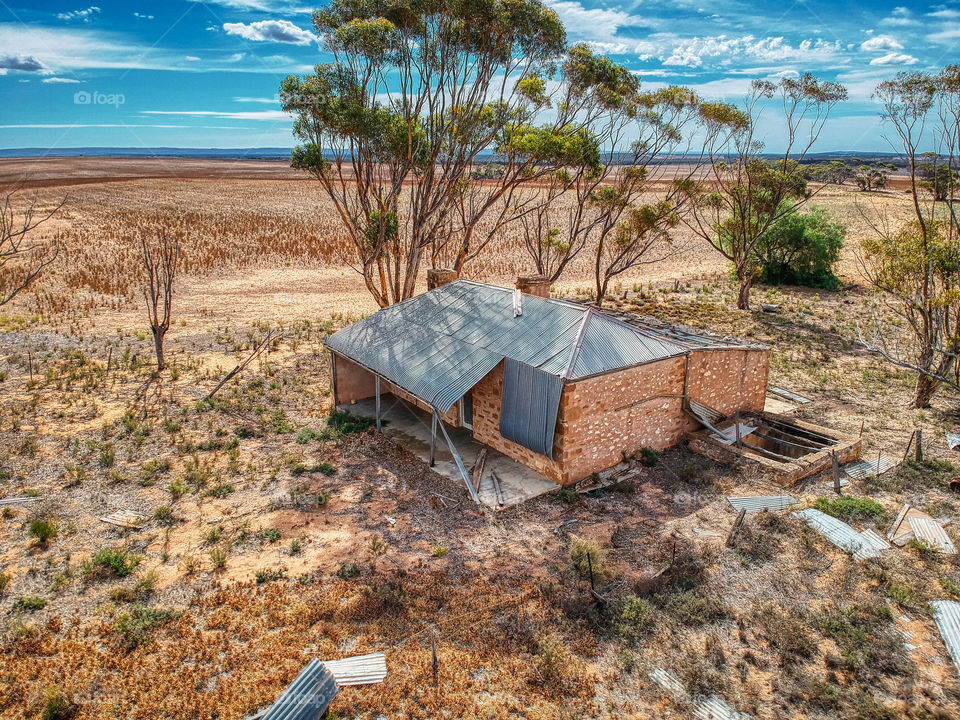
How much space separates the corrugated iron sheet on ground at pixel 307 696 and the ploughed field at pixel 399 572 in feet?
0.89

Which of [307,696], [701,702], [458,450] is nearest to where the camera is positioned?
[307,696]

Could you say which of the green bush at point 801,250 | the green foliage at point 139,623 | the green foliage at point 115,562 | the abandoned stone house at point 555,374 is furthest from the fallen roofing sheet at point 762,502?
the green bush at point 801,250

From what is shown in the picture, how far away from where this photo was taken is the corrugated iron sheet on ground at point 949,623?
27.0 ft

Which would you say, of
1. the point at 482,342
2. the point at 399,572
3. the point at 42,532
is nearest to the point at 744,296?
the point at 482,342

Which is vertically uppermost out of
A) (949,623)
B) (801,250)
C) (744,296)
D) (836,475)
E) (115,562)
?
(801,250)

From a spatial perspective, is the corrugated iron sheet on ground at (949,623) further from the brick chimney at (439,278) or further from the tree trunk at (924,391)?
the brick chimney at (439,278)

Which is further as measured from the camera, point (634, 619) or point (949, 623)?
point (634, 619)

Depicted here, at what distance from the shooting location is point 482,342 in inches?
572

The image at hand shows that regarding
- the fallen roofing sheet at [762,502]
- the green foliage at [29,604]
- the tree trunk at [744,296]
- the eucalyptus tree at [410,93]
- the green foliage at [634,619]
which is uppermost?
the eucalyptus tree at [410,93]

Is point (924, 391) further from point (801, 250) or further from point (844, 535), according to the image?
point (801, 250)

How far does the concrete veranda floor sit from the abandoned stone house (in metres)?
0.37

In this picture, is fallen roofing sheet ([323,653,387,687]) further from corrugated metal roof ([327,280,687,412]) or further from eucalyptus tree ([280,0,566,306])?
eucalyptus tree ([280,0,566,306])

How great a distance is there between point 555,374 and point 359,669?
6519 millimetres

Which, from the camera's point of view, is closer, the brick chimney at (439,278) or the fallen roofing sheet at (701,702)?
the fallen roofing sheet at (701,702)
